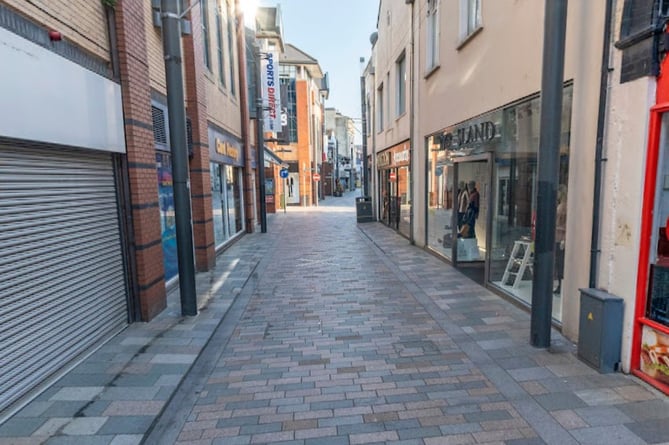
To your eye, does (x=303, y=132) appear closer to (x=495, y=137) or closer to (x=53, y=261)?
(x=495, y=137)

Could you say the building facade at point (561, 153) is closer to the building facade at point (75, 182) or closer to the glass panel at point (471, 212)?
the glass panel at point (471, 212)

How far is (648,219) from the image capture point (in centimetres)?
333

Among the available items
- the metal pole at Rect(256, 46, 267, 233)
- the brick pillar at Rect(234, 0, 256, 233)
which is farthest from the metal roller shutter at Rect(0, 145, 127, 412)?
the metal pole at Rect(256, 46, 267, 233)

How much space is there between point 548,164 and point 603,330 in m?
1.63

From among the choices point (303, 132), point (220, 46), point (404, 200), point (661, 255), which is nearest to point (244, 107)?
point (220, 46)

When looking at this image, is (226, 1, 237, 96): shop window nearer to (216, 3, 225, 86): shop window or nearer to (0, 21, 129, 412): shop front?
(216, 3, 225, 86): shop window

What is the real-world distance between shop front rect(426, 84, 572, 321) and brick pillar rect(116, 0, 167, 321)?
4990 mm

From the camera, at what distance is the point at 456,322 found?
509 centimetres

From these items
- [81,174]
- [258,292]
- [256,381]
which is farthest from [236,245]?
[256,381]

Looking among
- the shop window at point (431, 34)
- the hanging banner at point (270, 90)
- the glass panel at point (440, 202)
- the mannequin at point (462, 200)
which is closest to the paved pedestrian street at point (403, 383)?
the mannequin at point (462, 200)

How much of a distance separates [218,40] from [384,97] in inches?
274

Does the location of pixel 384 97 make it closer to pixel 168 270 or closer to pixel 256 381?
pixel 168 270

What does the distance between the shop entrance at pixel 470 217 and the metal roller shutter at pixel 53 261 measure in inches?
224

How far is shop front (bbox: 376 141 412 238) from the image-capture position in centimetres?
1211
